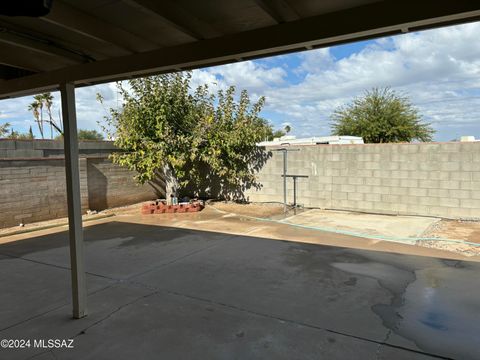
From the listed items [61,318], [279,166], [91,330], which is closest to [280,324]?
[91,330]

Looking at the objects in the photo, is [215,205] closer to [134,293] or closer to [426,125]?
[134,293]

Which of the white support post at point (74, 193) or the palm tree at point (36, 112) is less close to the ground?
the palm tree at point (36, 112)

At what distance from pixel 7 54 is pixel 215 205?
772 centimetres

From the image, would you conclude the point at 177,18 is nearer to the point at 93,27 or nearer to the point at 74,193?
the point at 93,27

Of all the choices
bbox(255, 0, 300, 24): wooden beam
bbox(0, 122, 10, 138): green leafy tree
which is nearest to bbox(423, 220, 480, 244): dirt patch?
bbox(255, 0, 300, 24): wooden beam

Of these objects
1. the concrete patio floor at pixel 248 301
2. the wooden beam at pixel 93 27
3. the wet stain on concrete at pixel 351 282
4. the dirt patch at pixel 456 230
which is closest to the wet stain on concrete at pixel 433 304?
the concrete patio floor at pixel 248 301

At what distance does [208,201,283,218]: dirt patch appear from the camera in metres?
9.06

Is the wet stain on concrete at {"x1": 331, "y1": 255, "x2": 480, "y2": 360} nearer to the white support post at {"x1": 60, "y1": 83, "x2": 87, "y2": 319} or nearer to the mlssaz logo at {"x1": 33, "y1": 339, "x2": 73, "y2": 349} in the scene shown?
the mlssaz logo at {"x1": 33, "y1": 339, "x2": 73, "y2": 349}

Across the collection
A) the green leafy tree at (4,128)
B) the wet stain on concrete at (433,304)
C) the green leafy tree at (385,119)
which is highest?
the green leafy tree at (4,128)

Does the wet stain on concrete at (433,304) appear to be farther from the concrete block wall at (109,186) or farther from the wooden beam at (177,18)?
the concrete block wall at (109,186)

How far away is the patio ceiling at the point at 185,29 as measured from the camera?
2049 mm

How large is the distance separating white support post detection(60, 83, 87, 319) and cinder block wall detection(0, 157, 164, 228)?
547 centimetres

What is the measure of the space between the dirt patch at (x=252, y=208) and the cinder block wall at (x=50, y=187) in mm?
2833

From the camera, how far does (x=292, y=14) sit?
7.41ft
